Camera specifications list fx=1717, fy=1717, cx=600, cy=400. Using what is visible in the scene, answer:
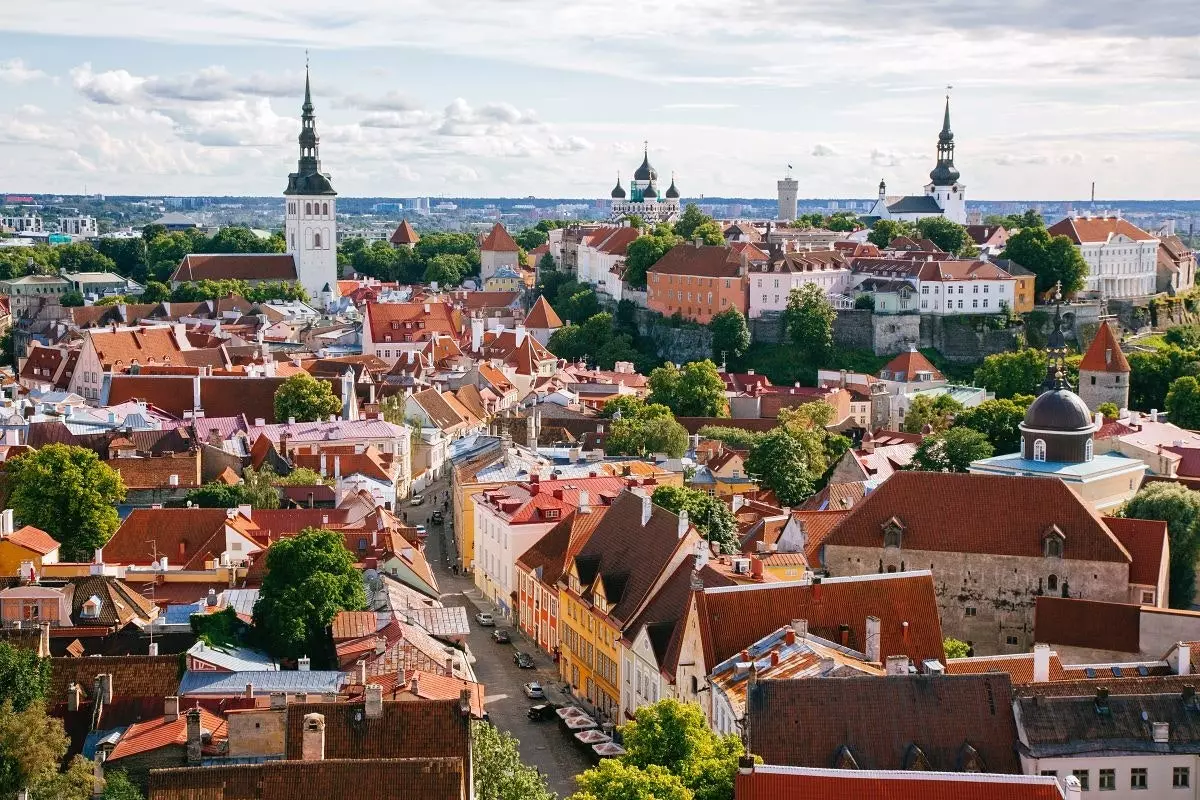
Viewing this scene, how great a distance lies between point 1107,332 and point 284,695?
56.4 m

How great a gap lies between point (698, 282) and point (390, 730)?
80930mm

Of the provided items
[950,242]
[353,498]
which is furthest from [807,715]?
[950,242]

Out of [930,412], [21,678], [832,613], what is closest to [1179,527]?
[832,613]

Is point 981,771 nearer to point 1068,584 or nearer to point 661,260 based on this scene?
point 1068,584

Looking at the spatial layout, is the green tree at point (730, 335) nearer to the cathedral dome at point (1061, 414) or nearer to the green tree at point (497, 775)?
the cathedral dome at point (1061, 414)

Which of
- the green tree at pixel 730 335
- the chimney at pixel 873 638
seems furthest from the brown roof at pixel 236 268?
the chimney at pixel 873 638

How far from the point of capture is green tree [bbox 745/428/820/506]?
64.6 m

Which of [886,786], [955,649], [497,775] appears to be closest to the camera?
[886,786]

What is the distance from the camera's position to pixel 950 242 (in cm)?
12100

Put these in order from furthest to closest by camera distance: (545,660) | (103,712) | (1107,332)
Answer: (1107,332)
(545,660)
(103,712)

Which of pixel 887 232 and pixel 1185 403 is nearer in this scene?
pixel 1185 403

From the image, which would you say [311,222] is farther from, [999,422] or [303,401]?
[999,422]

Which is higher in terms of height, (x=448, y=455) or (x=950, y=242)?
(x=950, y=242)

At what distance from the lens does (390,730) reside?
28031 millimetres
